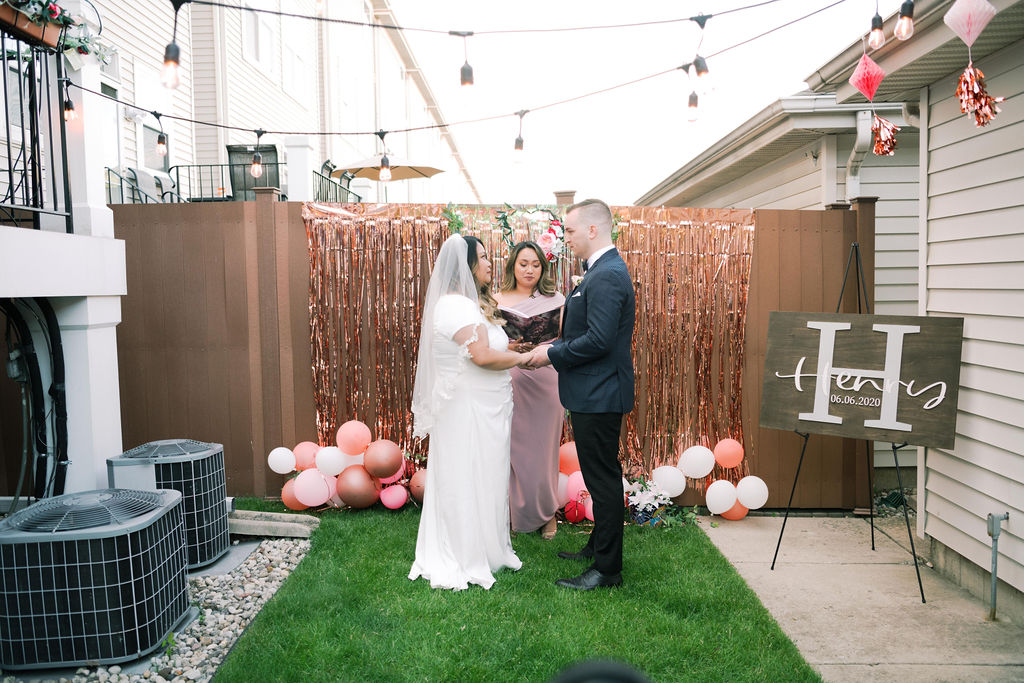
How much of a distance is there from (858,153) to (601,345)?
11.2ft

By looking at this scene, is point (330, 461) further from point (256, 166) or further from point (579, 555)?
point (256, 166)

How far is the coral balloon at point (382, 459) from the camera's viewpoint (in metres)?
4.47

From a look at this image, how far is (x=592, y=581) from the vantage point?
3.47 m

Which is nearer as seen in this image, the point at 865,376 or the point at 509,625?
the point at 509,625

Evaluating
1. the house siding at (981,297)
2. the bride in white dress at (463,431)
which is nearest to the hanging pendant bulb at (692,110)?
the house siding at (981,297)

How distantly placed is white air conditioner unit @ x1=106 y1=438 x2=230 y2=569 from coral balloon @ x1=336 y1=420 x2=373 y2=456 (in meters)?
0.85

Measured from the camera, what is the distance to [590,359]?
3.41 metres

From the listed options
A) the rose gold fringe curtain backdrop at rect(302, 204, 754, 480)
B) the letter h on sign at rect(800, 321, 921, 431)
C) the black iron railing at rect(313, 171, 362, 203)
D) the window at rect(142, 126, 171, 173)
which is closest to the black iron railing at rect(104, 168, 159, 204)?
the window at rect(142, 126, 171, 173)

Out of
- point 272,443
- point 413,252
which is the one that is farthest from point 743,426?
point 272,443

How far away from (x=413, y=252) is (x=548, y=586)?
258 cm

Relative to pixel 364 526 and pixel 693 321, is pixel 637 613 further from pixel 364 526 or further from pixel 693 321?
pixel 693 321

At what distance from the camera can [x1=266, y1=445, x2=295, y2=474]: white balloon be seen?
15.7 ft

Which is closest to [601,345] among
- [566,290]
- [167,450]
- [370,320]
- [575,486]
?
[575,486]

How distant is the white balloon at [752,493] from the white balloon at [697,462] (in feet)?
0.81
